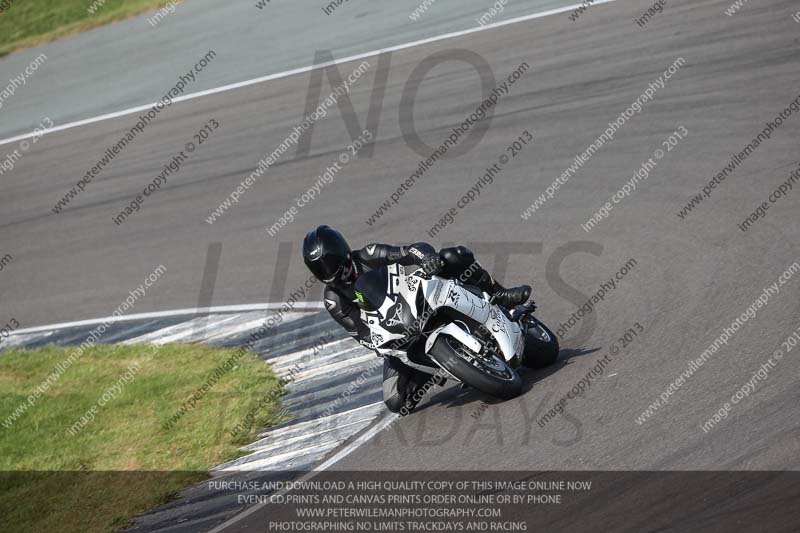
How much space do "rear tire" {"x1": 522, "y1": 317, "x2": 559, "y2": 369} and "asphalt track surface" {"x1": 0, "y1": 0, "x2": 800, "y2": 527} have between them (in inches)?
6.0

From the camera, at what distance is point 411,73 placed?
1797cm

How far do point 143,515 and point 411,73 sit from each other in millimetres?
10793

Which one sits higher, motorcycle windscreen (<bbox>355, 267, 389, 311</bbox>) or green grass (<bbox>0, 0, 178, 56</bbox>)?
motorcycle windscreen (<bbox>355, 267, 389, 311</bbox>)

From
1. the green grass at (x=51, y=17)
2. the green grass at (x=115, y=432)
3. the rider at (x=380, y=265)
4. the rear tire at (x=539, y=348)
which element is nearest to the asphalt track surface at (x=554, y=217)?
the rear tire at (x=539, y=348)

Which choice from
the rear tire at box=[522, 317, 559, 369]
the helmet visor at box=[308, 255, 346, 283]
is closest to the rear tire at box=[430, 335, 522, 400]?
the rear tire at box=[522, 317, 559, 369]

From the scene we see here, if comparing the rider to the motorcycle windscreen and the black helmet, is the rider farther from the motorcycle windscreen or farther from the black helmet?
the motorcycle windscreen

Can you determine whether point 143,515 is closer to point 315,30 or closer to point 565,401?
point 565,401

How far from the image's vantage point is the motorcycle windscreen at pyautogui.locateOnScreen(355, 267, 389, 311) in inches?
335

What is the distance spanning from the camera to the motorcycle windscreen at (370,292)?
8.52 meters

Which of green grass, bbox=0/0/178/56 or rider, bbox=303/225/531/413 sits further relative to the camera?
green grass, bbox=0/0/178/56

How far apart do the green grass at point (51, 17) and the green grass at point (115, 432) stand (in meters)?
14.3

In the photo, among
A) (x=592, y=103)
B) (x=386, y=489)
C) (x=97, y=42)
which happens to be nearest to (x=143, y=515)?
(x=386, y=489)

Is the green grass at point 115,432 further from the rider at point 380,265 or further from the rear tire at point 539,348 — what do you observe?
the rear tire at point 539,348

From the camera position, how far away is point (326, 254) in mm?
8438
